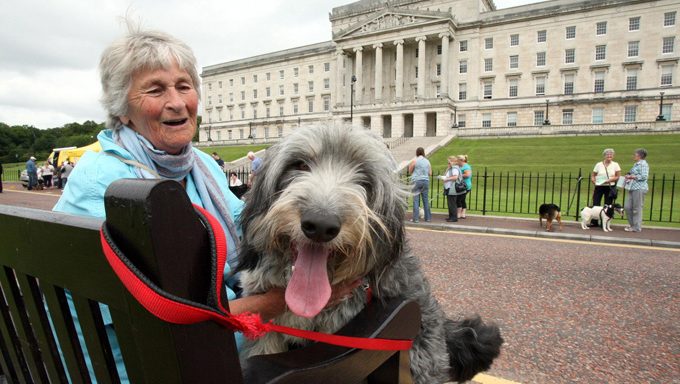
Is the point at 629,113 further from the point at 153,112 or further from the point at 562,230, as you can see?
the point at 153,112

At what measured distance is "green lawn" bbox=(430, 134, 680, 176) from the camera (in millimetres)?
27025

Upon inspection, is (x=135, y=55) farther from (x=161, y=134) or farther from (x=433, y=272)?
(x=433, y=272)

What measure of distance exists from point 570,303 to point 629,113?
60614 mm

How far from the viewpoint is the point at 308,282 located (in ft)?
5.30

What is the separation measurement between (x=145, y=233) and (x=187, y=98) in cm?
172

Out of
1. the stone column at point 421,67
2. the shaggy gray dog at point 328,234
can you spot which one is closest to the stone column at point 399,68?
the stone column at point 421,67

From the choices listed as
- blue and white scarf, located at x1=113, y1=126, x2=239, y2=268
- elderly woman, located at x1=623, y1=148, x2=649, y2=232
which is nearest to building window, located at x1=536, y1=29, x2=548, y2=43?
elderly woman, located at x1=623, y1=148, x2=649, y2=232

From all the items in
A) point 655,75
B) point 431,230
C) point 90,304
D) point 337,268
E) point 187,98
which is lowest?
point 431,230

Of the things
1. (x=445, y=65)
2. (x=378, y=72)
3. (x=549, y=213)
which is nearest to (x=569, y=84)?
(x=445, y=65)

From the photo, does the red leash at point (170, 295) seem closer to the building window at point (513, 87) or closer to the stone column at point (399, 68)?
the stone column at point (399, 68)

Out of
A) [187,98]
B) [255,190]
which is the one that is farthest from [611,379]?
[187,98]

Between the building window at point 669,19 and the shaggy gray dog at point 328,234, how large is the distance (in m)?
68.6

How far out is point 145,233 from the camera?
65cm

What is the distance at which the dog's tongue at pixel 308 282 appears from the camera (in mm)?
1578
